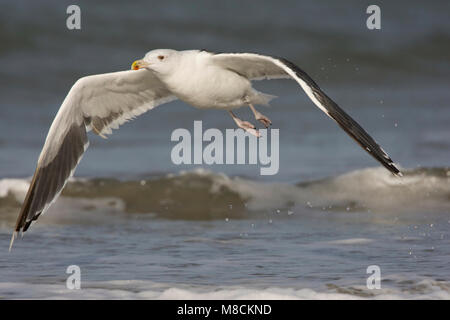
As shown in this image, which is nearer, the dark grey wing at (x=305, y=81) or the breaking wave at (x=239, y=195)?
the dark grey wing at (x=305, y=81)

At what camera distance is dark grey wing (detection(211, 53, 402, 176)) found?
4.81 metres

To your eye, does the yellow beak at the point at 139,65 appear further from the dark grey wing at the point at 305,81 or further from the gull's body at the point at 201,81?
the dark grey wing at the point at 305,81

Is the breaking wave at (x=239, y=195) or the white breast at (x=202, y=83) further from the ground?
the white breast at (x=202, y=83)

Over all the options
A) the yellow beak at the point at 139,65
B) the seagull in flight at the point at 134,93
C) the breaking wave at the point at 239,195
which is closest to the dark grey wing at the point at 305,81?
the seagull in flight at the point at 134,93

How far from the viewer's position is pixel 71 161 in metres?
6.05

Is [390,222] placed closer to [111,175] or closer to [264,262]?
[264,262]

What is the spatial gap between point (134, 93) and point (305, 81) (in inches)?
75.3

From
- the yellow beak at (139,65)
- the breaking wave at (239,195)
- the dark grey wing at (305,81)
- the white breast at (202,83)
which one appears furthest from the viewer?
the breaking wave at (239,195)

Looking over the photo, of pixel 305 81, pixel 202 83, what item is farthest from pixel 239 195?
pixel 305 81

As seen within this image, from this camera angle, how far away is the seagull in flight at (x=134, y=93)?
5.70 meters

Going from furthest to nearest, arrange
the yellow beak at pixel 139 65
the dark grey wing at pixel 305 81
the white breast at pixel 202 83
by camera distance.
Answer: the white breast at pixel 202 83
the yellow beak at pixel 139 65
the dark grey wing at pixel 305 81

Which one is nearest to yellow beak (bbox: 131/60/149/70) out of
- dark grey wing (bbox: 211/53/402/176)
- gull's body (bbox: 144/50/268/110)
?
gull's body (bbox: 144/50/268/110)

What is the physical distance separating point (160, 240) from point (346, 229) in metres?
1.54
